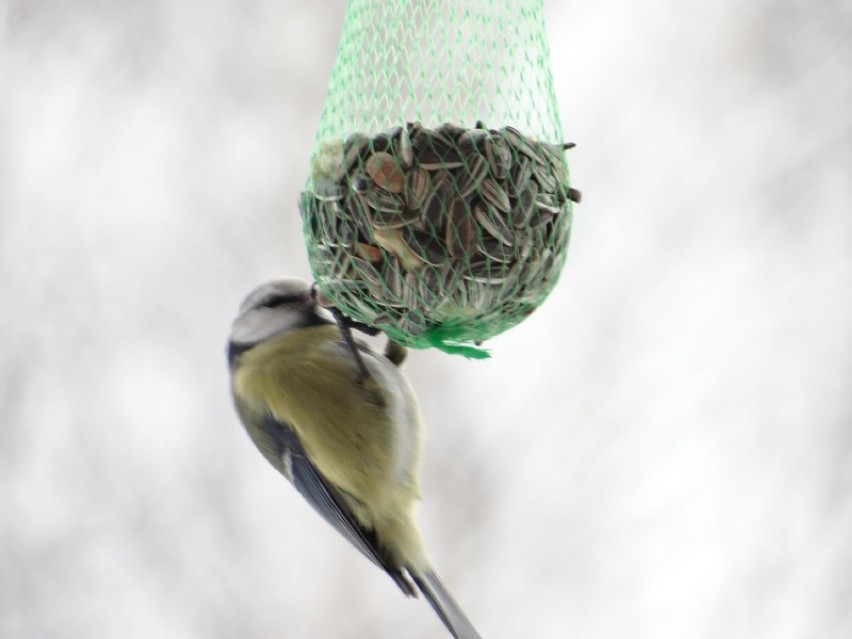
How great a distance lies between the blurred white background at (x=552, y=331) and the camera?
6.78 feet

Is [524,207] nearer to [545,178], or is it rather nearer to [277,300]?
[545,178]

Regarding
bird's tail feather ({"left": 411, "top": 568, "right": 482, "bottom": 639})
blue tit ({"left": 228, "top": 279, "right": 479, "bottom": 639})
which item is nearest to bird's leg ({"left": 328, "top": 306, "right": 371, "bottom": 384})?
blue tit ({"left": 228, "top": 279, "right": 479, "bottom": 639})

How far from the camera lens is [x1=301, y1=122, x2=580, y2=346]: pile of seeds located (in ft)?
4.00

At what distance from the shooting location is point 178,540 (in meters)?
2.15

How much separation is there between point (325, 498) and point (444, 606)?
0.27m

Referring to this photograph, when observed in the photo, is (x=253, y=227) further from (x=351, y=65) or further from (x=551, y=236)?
(x=551, y=236)

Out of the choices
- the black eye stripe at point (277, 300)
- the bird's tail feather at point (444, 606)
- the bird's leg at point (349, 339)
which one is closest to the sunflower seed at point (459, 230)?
the bird's leg at point (349, 339)

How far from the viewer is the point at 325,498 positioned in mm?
1663

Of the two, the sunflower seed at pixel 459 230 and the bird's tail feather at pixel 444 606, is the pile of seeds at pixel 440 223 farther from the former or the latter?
the bird's tail feather at pixel 444 606

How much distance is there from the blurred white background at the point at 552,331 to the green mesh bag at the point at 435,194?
76 centimetres

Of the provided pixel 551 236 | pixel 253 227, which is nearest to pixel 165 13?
pixel 253 227

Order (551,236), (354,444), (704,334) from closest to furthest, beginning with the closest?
(551,236), (354,444), (704,334)

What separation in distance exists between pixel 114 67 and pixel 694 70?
1.25m

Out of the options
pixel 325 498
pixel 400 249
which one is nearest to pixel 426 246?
pixel 400 249
